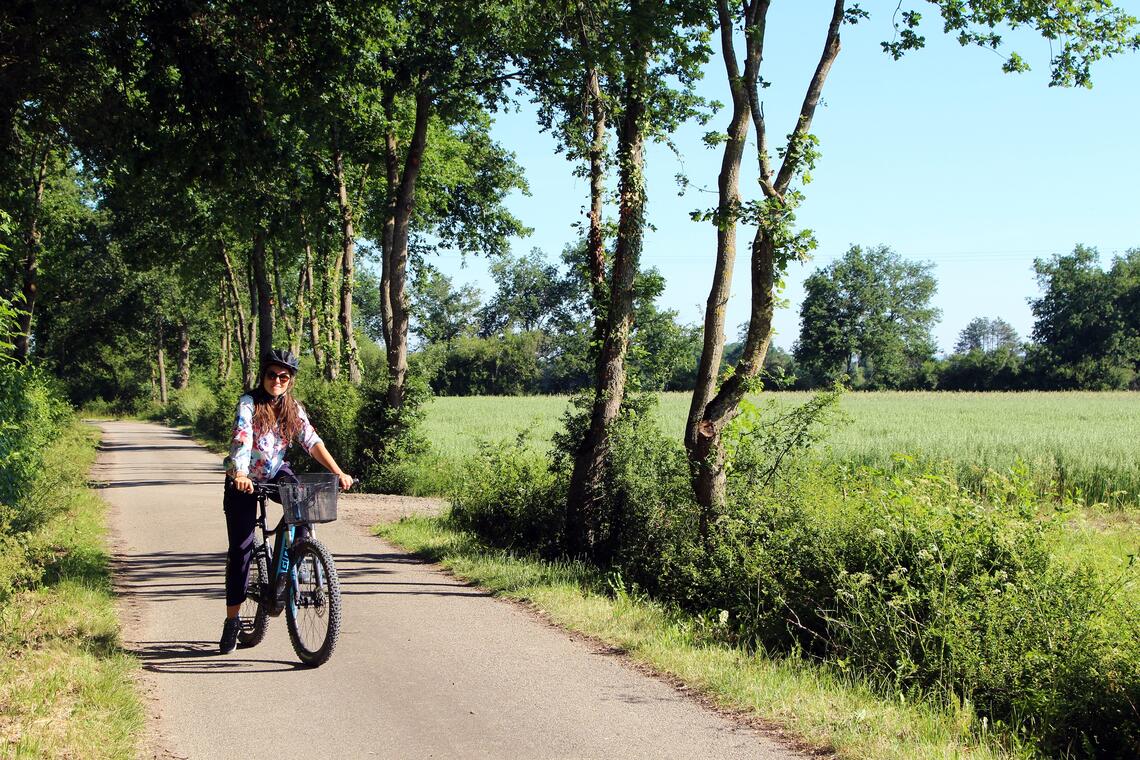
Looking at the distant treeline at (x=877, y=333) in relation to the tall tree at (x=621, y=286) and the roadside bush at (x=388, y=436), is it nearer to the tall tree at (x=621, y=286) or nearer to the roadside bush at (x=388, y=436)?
the roadside bush at (x=388, y=436)

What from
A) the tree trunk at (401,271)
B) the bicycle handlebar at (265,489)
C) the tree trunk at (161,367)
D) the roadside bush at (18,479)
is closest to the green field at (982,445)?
the tree trunk at (401,271)

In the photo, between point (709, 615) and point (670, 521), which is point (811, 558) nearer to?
point (709, 615)

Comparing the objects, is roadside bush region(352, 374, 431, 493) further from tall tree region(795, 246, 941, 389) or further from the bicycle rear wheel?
tall tree region(795, 246, 941, 389)

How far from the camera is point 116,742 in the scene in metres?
4.95

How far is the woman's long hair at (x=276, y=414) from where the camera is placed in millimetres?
6723

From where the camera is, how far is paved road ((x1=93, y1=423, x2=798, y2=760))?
508cm

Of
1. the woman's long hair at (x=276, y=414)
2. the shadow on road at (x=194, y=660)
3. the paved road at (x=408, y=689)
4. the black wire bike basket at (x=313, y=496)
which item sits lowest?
the paved road at (x=408, y=689)

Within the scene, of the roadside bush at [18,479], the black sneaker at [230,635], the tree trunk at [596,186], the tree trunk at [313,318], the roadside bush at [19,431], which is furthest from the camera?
the tree trunk at [313,318]

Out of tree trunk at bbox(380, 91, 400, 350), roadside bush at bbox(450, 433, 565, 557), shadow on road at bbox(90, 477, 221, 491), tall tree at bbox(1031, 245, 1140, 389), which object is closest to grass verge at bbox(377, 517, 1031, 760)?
roadside bush at bbox(450, 433, 565, 557)

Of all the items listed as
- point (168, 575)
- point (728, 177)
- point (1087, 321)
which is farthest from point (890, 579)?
point (1087, 321)

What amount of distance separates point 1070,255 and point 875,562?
9870cm

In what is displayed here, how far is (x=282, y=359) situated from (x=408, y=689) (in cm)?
238

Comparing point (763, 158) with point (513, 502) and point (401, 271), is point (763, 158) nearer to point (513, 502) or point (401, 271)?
point (513, 502)

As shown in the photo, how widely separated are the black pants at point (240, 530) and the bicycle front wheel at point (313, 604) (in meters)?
0.21
